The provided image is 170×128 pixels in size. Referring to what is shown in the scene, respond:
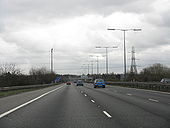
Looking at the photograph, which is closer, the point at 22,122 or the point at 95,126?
the point at 95,126

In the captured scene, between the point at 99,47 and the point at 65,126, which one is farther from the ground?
the point at 99,47

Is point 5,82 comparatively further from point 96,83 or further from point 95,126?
point 95,126

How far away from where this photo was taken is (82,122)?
11797 millimetres

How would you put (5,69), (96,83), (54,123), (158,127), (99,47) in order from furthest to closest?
(5,69), (99,47), (96,83), (54,123), (158,127)

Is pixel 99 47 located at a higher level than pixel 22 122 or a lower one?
higher

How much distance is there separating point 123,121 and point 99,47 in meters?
58.7

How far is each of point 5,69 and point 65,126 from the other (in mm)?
67992

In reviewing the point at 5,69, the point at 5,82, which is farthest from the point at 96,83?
the point at 5,69

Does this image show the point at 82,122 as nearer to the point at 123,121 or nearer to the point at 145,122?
the point at 123,121

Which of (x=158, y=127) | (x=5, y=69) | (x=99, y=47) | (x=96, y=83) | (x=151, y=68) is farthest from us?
(x=151, y=68)

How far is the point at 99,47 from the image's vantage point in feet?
230

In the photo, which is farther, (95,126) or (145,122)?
(145,122)

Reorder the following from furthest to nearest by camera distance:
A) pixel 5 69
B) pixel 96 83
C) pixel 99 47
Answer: pixel 5 69
pixel 99 47
pixel 96 83

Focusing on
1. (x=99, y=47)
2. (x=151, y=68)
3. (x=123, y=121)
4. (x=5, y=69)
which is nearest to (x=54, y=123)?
(x=123, y=121)
